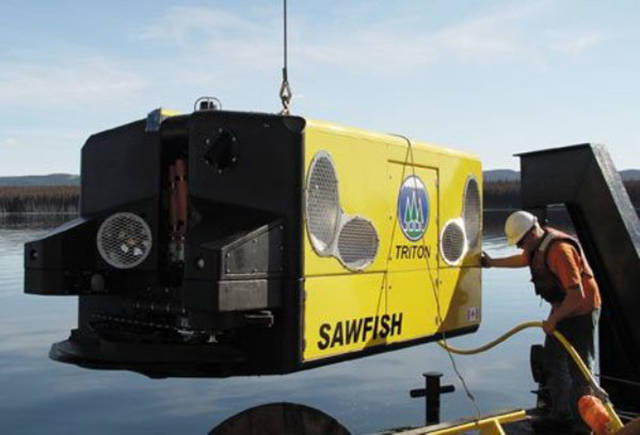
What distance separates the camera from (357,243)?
4926 millimetres

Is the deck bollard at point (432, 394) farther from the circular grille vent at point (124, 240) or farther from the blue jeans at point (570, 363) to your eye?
the circular grille vent at point (124, 240)

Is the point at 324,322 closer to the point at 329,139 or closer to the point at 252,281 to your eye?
the point at 252,281

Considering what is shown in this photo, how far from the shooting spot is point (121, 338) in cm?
458

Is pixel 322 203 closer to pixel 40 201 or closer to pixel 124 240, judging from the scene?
pixel 124 240

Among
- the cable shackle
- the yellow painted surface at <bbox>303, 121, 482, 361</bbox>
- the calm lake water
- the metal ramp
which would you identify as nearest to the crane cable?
the cable shackle

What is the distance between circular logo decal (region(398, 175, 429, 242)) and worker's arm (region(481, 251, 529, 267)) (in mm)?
→ 1043

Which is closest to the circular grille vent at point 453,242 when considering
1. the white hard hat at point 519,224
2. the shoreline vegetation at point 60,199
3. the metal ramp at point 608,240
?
the white hard hat at point 519,224

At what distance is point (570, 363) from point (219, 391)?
11506 millimetres

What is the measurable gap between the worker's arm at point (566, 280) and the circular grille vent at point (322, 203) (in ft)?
7.21

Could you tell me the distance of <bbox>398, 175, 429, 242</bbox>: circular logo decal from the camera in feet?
17.7

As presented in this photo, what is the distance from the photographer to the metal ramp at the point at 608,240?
760 cm

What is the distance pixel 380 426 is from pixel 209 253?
32.0 ft

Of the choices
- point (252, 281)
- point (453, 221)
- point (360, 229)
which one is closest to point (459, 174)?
point (453, 221)

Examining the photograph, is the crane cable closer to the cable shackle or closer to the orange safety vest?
the cable shackle
